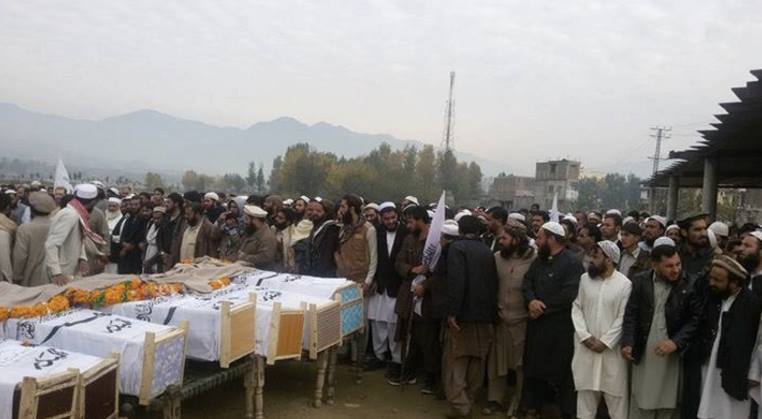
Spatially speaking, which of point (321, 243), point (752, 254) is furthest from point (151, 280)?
point (752, 254)

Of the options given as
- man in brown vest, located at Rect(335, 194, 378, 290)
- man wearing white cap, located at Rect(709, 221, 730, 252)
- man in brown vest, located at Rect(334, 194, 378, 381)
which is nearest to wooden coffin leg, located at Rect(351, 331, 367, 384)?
man in brown vest, located at Rect(334, 194, 378, 381)

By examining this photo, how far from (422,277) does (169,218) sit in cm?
399

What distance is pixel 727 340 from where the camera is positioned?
3961mm

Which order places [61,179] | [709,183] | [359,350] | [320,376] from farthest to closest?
[709,183]
[61,179]
[359,350]
[320,376]

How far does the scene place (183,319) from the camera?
4.38m

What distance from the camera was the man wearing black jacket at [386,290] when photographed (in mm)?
6395

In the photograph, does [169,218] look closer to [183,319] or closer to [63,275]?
[63,275]

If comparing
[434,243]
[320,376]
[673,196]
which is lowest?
[320,376]

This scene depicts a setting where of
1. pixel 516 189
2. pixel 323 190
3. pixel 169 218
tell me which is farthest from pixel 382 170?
pixel 169 218

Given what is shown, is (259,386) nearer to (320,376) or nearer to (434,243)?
(320,376)

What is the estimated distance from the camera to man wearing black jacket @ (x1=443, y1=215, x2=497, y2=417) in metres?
5.20

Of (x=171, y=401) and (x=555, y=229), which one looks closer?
(x=171, y=401)

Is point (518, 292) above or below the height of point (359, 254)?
below

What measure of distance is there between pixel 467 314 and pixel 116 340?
112 inches
